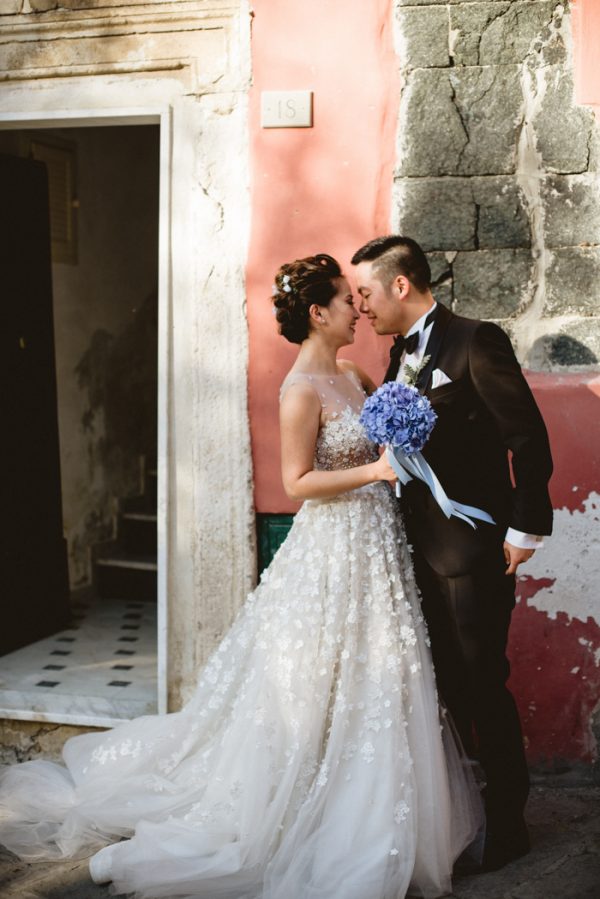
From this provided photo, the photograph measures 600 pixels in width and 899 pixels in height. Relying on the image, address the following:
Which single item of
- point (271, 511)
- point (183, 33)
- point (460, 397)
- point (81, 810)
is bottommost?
point (81, 810)

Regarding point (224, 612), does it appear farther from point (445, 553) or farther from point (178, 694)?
point (445, 553)

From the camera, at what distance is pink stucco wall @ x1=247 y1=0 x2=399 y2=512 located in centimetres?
381

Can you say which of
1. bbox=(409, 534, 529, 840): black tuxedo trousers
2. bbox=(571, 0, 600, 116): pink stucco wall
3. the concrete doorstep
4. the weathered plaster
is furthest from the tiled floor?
bbox=(571, 0, 600, 116): pink stucco wall

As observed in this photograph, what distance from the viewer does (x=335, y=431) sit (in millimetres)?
3174

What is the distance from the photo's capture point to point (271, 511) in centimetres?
403

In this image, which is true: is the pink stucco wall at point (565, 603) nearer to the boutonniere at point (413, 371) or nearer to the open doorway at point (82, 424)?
the boutonniere at point (413, 371)

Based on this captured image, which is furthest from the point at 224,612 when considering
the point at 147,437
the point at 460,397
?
the point at 147,437

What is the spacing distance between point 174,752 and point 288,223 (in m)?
2.10

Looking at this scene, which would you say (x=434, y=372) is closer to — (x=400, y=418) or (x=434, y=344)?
(x=434, y=344)

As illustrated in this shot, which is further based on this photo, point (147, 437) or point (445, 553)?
point (147, 437)

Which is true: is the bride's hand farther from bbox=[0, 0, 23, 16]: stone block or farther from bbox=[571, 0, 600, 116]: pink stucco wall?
bbox=[0, 0, 23, 16]: stone block

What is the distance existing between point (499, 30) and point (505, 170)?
530 mm

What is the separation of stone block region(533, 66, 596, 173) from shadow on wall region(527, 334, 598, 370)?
2.16 ft

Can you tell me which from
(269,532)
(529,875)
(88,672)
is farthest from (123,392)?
(529,875)
